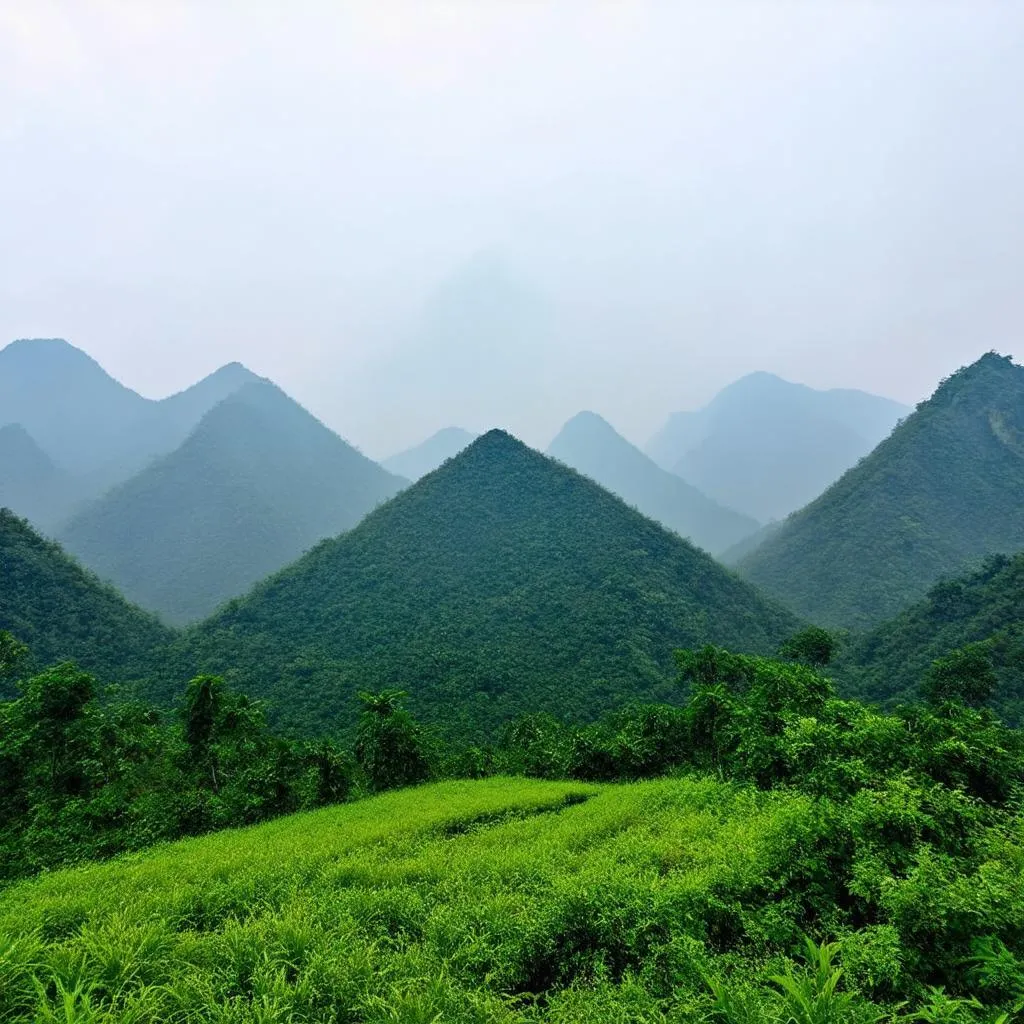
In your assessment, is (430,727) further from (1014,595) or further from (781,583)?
(781,583)

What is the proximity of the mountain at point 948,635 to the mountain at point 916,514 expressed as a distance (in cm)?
1152

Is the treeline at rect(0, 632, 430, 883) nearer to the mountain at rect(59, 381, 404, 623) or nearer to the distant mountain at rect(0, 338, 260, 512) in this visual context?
the mountain at rect(59, 381, 404, 623)

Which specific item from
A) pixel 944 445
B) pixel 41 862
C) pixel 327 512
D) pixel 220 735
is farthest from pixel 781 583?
pixel 327 512

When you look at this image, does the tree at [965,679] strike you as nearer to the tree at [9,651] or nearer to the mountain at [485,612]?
the mountain at [485,612]

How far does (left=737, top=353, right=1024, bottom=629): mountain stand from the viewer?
155 feet

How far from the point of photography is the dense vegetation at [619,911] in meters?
3.83

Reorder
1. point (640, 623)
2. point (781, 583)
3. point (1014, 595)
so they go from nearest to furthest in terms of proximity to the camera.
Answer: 1. point (1014, 595)
2. point (640, 623)
3. point (781, 583)

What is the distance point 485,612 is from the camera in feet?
122

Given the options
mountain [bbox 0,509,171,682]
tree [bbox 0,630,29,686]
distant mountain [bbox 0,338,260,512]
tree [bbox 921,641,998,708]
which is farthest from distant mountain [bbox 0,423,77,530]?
tree [bbox 921,641,998,708]

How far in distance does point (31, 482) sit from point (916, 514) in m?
126

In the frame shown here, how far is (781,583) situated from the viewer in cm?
5566

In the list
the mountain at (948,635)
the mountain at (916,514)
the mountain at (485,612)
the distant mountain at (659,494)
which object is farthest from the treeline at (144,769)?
the distant mountain at (659,494)

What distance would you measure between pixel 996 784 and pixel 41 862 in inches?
673

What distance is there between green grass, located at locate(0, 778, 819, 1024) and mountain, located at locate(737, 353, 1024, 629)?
4577 cm
